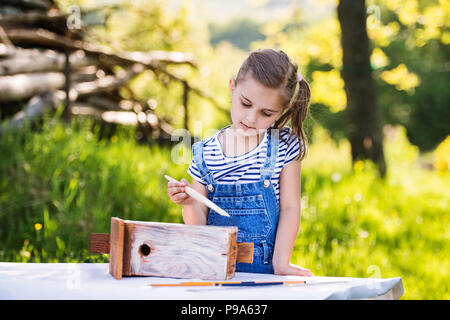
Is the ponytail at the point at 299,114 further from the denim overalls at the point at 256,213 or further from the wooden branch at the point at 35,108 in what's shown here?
the wooden branch at the point at 35,108

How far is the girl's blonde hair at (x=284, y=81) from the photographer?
2.26 meters

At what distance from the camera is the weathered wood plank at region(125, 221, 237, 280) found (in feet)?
6.03

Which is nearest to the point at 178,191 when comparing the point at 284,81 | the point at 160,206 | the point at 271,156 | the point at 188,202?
the point at 188,202

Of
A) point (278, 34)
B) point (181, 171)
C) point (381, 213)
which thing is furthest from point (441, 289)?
point (278, 34)

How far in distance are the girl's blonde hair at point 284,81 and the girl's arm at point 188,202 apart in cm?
48

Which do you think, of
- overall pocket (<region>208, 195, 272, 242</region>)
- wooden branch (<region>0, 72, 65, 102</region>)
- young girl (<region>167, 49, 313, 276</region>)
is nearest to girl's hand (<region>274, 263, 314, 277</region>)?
young girl (<region>167, 49, 313, 276</region>)

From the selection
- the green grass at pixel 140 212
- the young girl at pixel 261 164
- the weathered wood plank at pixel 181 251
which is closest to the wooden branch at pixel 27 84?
the green grass at pixel 140 212

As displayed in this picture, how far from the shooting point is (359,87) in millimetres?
7543

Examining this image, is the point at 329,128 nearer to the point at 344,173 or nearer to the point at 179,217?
the point at 344,173

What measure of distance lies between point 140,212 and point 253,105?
277 centimetres

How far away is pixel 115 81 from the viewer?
29.1 ft

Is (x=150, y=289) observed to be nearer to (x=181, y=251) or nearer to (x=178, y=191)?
(x=181, y=251)

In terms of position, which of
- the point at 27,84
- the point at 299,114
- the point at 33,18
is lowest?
the point at 299,114
